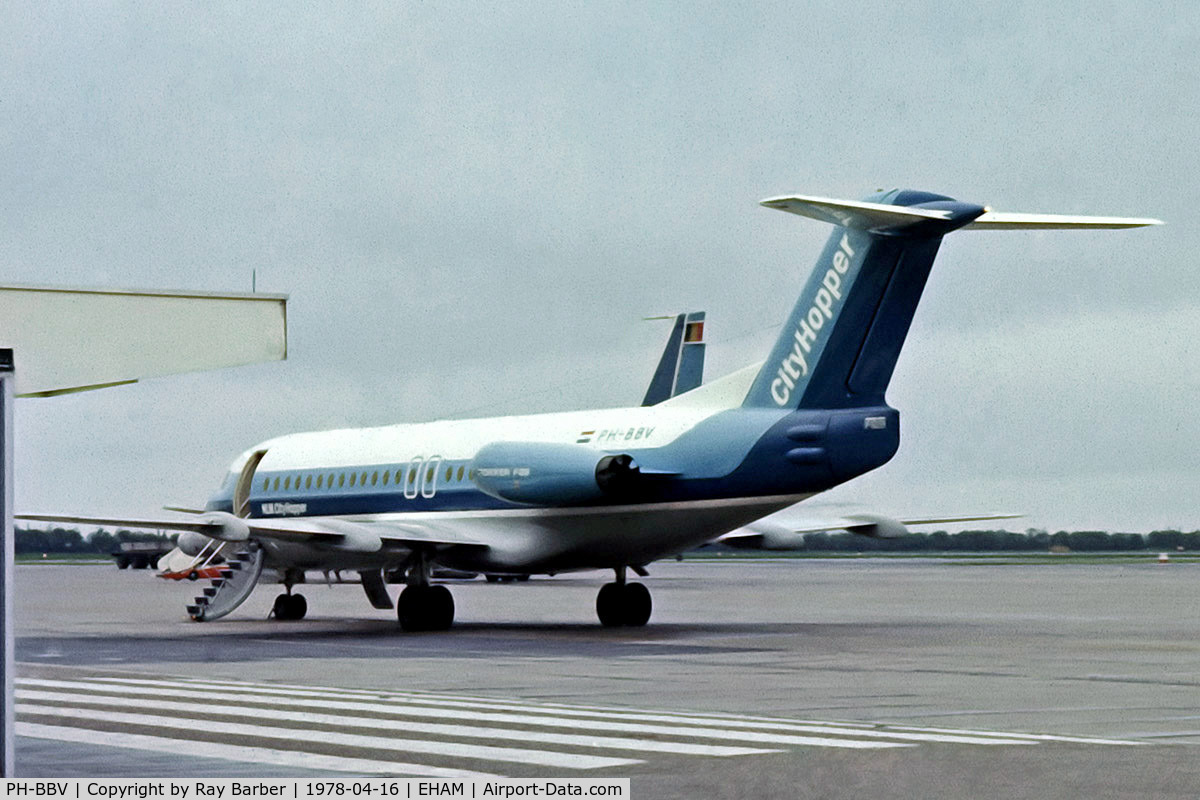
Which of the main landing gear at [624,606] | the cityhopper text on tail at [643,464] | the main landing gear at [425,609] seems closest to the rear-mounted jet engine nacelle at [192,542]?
the cityhopper text on tail at [643,464]

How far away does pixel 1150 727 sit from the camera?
47.5 ft

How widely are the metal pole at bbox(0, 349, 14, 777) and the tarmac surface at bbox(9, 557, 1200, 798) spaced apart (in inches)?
103

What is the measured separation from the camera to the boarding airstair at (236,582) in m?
31.5

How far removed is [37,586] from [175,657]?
4401 cm

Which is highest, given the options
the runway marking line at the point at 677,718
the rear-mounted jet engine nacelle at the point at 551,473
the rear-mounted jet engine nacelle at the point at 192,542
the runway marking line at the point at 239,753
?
the rear-mounted jet engine nacelle at the point at 551,473

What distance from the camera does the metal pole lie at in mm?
8766

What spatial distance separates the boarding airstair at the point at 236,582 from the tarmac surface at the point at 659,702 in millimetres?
536

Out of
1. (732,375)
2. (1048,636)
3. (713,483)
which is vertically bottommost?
(1048,636)

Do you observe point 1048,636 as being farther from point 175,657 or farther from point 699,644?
point 175,657

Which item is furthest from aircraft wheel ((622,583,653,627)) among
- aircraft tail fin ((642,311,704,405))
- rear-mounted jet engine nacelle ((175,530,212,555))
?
aircraft tail fin ((642,311,704,405))

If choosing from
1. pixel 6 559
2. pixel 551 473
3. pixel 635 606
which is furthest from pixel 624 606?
pixel 6 559

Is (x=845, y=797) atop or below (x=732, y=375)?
below

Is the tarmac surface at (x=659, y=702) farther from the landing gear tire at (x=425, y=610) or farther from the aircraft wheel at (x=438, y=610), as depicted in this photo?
the aircraft wheel at (x=438, y=610)

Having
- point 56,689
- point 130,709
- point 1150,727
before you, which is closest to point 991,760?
point 1150,727
